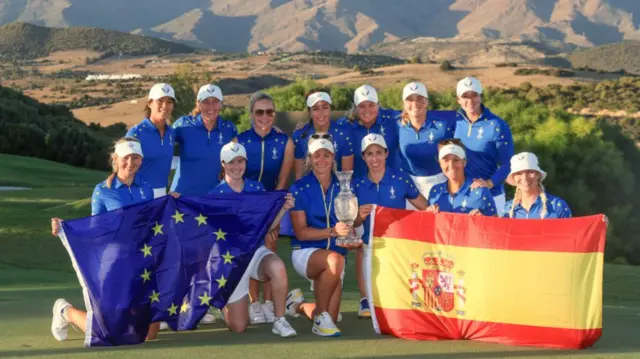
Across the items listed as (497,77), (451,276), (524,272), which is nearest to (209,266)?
(451,276)

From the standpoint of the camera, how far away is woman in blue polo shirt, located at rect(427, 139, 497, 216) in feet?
28.8

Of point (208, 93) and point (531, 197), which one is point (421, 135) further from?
point (208, 93)

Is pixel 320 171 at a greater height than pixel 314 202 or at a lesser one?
greater

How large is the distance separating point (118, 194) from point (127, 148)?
423 mm

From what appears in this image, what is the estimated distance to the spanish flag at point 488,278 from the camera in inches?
316

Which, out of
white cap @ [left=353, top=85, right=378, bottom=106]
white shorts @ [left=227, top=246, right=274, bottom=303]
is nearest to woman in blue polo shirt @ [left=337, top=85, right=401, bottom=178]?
white cap @ [left=353, top=85, right=378, bottom=106]

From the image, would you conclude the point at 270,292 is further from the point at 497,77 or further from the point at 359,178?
the point at 497,77

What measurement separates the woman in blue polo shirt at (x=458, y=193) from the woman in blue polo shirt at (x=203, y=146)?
2.21 m

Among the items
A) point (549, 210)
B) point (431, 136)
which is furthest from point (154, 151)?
point (549, 210)

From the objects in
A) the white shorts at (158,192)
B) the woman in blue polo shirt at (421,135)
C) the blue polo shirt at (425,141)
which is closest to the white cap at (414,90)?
the woman in blue polo shirt at (421,135)

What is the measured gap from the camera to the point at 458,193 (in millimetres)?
8859

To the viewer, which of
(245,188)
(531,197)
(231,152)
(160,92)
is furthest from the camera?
(160,92)

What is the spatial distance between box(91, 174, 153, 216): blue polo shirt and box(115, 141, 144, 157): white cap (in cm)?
29

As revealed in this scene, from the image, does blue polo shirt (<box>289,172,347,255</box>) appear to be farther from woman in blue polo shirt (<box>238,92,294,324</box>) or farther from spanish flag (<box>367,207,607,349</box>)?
woman in blue polo shirt (<box>238,92,294,324</box>)
